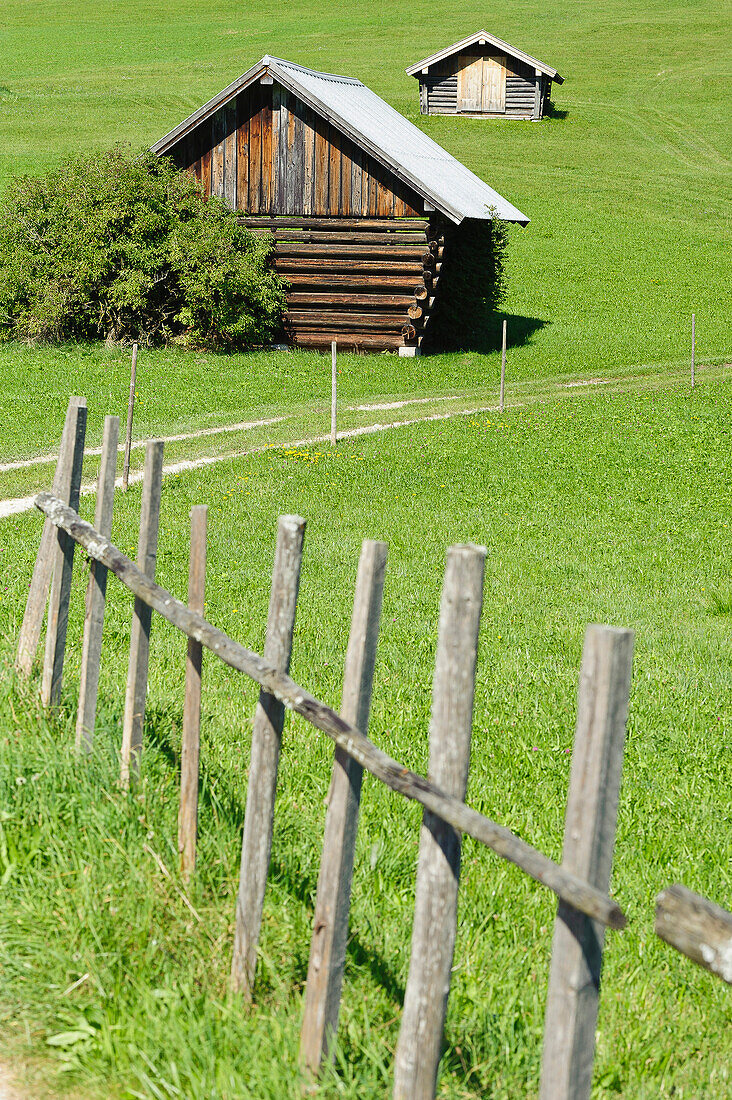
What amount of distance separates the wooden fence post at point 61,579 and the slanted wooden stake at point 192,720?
1.27 meters

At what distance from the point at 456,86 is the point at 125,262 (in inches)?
1555

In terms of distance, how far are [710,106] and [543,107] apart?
9732mm

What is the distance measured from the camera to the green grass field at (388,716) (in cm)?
337

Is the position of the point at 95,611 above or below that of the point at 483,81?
below

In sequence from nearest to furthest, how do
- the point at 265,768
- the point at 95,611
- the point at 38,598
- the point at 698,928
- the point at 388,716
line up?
the point at 698,928, the point at 265,768, the point at 95,611, the point at 38,598, the point at 388,716

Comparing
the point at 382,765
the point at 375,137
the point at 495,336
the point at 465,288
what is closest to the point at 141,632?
the point at 382,765

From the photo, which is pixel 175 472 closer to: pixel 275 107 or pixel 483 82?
pixel 275 107

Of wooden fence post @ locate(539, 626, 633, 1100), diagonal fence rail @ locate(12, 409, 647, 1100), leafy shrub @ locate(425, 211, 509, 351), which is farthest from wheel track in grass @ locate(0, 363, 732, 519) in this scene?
wooden fence post @ locate(539, 626, 633, 1100)

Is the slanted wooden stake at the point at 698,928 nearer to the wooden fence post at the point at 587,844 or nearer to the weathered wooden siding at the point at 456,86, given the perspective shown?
the wooden fence post at the point at 587,844

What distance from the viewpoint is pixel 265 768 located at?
3.50 meters

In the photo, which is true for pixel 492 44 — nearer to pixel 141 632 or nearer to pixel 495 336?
pixel 495 336

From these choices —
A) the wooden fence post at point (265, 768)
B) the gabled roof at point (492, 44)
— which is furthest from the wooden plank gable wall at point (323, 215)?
the gabled roof at point (492, 44)

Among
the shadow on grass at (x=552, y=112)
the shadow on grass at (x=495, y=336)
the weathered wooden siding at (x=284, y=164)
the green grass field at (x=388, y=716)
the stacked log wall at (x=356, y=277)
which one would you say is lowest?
the green grass field at (x=388, y=716)

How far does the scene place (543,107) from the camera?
190 ft
